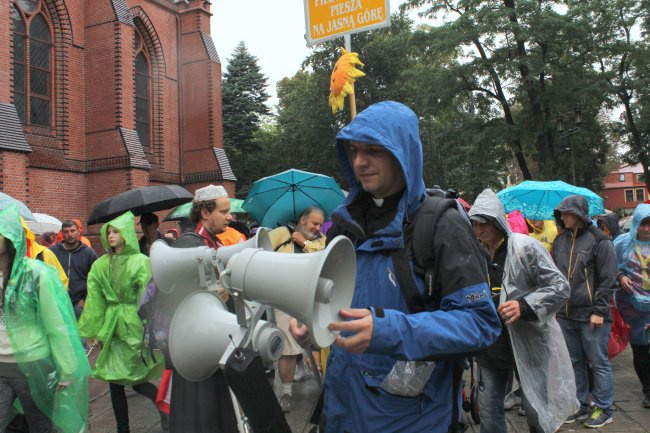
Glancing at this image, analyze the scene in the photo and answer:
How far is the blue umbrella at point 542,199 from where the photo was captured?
6617 mm

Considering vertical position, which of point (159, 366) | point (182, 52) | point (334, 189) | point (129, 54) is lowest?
point (159, 366)

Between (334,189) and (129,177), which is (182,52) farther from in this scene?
(334,189)

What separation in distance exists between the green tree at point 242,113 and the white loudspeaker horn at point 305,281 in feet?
118

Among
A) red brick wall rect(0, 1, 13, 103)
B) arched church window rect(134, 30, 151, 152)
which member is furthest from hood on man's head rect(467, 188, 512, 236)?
arched church window rect(134, 30, 151, 152)

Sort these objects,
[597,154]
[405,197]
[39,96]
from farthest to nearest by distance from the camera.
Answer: [597,154], [39,96], [405,197]

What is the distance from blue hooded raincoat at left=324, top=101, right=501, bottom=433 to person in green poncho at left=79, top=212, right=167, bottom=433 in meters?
3.30

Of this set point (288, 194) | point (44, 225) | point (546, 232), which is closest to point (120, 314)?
point (288, 194)

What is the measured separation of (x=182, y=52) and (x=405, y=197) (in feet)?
80.0

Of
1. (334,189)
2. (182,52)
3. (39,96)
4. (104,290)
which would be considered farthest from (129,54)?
(104,290)

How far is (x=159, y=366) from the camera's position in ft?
16.1

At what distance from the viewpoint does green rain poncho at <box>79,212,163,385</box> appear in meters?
4.82

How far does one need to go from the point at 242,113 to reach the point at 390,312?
121 ft

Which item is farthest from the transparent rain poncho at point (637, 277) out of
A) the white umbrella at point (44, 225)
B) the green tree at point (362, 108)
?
the green tree at point (362, 108)

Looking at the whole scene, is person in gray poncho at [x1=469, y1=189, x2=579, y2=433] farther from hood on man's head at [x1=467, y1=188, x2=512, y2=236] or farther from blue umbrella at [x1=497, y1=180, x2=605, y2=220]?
blue umbrella at [x1=497, y1=180, x2=605, y2=220]
